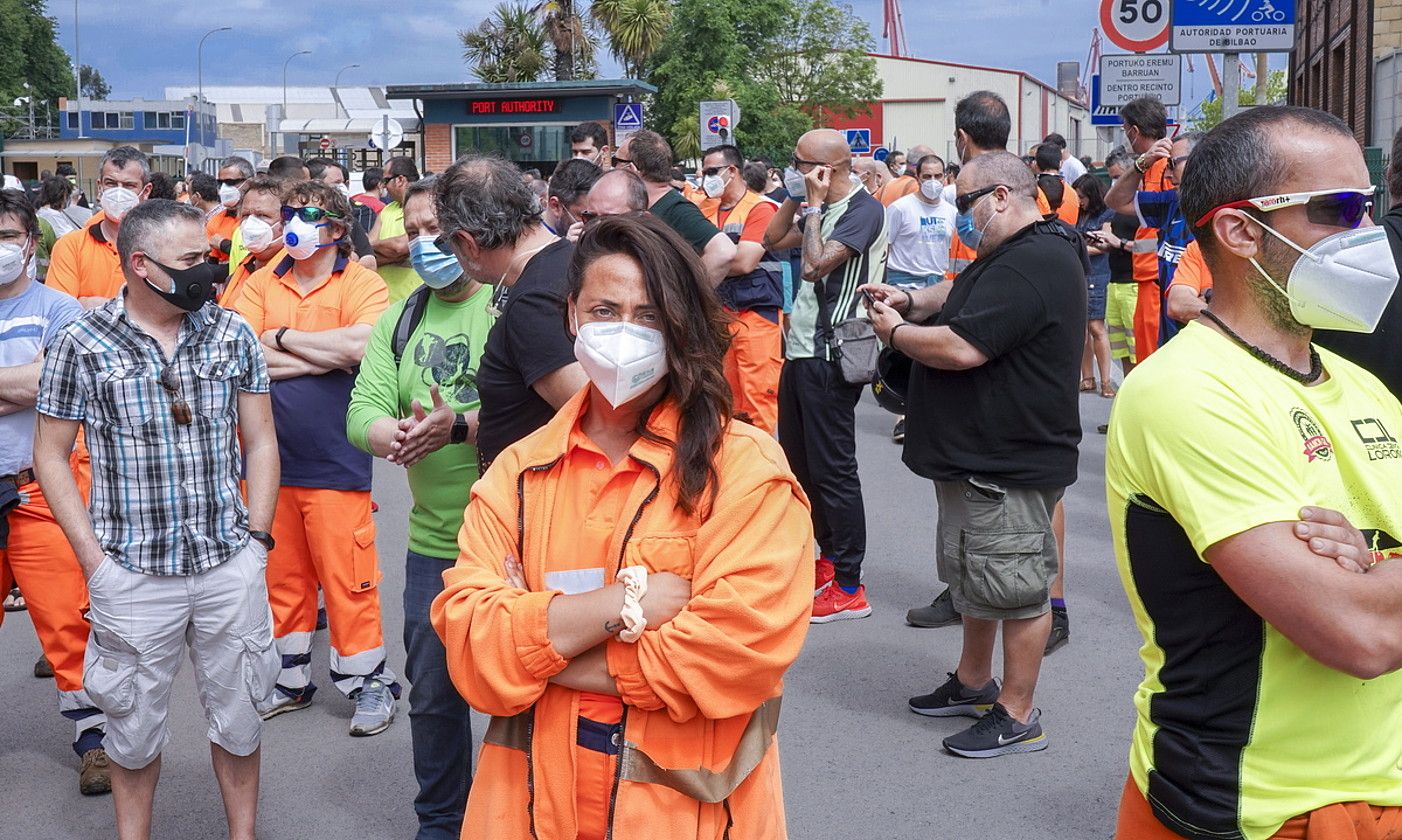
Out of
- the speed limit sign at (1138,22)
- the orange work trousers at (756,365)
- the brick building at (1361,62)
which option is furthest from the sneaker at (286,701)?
the brick building at (1361,62)

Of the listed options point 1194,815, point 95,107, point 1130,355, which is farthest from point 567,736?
point 95,107

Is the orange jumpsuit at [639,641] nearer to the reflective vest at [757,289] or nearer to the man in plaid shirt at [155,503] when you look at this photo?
the man in plaid shirt at [155,503]

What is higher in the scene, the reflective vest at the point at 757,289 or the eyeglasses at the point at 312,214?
the eyeglasses at the point at 312,214

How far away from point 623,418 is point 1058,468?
9.05ft

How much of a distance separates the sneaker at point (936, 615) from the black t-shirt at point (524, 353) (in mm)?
3476

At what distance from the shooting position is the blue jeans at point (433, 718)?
3971mm

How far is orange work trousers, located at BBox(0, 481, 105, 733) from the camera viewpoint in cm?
498

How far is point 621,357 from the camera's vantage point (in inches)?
100

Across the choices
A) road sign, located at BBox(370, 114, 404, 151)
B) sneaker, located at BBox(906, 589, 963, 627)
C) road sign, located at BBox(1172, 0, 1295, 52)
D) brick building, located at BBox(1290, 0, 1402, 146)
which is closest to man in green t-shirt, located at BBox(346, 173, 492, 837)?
sneaker, located at BBox(906, 589, 963, 627)

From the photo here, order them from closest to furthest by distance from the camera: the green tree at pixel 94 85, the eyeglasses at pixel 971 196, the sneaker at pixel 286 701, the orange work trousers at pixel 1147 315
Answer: the eyeglasses at pixel 971 196, the sneaker at pixel 286 701, the orange work trousers at pixel 1147 315, the green tree at pixel 94 85

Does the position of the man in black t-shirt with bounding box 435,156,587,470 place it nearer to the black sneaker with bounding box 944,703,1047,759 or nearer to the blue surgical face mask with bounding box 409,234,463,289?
the blue surgical face mask with bounding box 409,234,463,289

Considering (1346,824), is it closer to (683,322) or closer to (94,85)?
(683,322)

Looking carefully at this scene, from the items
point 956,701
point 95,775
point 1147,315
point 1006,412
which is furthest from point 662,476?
point 1147,315

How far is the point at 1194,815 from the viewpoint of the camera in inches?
88.2
